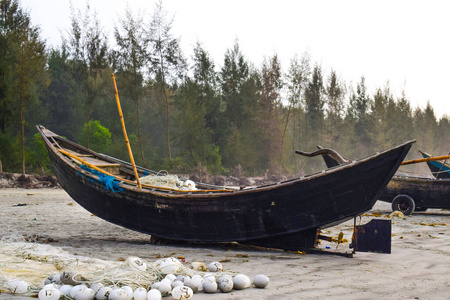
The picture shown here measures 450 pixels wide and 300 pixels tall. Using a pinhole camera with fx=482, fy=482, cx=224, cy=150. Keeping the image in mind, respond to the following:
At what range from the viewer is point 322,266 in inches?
216

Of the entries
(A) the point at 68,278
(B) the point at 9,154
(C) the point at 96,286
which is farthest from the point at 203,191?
(B) the point at 9,154

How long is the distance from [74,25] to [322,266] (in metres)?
23.1

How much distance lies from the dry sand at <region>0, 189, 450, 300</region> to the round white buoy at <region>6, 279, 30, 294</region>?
0.21 feet

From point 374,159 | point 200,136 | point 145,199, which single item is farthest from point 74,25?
point 374,159

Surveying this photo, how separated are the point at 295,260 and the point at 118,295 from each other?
8.90ft

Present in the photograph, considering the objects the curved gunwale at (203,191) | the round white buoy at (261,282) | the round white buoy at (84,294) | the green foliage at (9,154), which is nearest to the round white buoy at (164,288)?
the round white buoy at (84,294)

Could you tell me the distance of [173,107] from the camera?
30.3 m

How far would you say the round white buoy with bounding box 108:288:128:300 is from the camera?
371 cm

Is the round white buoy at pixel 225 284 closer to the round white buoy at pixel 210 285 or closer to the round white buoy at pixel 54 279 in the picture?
the round white buoy at pixel 210 285

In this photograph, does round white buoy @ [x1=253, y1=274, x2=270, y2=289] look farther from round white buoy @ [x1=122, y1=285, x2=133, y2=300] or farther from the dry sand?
round white buoy @ [x1=122, y1=285, x2=133, y2=300]

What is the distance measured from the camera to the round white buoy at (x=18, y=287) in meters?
3.92

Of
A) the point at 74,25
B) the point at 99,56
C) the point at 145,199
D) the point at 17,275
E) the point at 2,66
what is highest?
the point at 74,25

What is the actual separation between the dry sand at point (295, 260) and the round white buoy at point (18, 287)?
0.21 feet

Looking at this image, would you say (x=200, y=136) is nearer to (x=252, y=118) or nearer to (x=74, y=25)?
(x=252, y=118)
